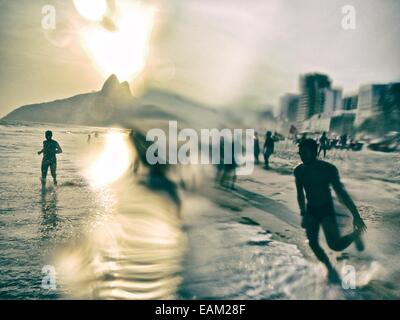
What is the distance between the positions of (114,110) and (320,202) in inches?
202

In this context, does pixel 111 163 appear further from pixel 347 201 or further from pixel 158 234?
pixel 347 201

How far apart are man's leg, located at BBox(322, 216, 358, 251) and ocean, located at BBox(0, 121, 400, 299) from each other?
45 centimetres

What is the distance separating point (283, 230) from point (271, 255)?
94cm

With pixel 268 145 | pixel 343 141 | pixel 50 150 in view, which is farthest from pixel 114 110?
pixel 343 141

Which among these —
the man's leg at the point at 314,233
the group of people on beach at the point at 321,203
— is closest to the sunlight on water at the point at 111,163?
the group of people on beach at the point at 321,203

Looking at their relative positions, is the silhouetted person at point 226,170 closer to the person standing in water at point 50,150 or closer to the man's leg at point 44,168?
the person standing in water at point 50,150

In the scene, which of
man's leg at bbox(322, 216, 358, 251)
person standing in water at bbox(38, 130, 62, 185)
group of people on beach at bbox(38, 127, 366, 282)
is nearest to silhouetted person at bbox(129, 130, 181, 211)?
person standing in water at bbox(38, 130, 62, 185)

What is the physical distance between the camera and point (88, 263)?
13.9ft

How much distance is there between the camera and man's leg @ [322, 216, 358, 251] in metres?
3.72

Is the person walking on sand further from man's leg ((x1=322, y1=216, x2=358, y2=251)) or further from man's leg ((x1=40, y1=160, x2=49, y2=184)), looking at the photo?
man's leg ((x1=40, y1=160, x2=49, y2=184))
